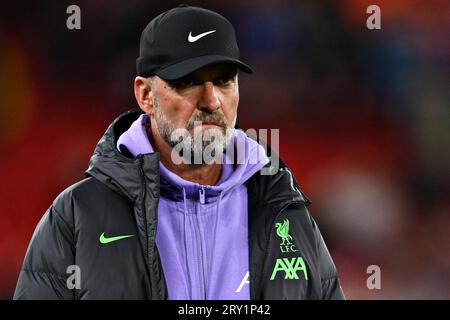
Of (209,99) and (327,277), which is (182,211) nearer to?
(209,99)

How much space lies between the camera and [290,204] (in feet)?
5.36

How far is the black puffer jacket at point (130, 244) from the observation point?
1.47m

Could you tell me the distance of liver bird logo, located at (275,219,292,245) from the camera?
1583 millimetres

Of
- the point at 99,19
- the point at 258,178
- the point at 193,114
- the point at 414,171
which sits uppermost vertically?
the point at 99,19

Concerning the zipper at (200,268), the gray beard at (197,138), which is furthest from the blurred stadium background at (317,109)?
the zipper at (200,268)

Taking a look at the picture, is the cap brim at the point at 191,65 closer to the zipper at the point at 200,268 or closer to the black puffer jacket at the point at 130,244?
the black puffer jacket at the point at 130,244

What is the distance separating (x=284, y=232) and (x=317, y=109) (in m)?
2.51

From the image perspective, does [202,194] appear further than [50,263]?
Yes

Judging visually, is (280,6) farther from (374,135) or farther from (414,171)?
(414,171)

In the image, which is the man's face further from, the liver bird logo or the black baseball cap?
the liver bird logo

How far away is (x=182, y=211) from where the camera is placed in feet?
5.25

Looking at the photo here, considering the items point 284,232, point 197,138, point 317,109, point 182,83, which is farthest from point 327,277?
point 317,109
